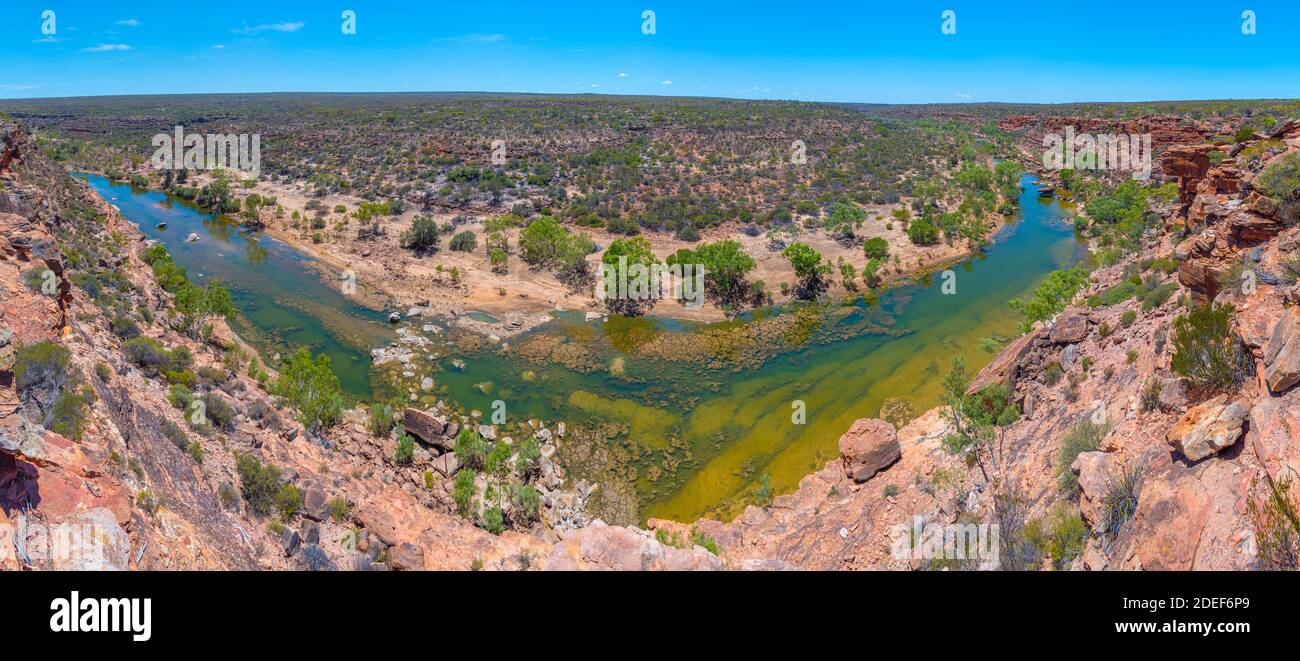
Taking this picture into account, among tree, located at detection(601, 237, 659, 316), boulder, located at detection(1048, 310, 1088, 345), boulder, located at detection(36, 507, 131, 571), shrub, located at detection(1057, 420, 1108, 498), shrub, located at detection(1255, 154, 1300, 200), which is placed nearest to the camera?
boulder, located at detection(36, 507, 131, 571)

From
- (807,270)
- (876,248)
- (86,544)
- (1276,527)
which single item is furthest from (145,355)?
(876,248)

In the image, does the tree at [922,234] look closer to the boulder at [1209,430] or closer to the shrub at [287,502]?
the boulder at [1209,430]

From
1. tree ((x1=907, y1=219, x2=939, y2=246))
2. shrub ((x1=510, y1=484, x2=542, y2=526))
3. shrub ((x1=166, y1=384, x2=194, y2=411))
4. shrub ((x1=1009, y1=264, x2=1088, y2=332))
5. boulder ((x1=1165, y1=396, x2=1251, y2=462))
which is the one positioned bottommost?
shrub ((x1=510, y1=484, x2=542, y2=526))

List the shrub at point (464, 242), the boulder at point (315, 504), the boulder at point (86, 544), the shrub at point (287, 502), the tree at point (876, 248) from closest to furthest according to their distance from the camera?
the boulder at point (86, 544) < the shrub at point (287, 502) < the boulder at point (315, 504) < the tree at point (876, 248) < the shrub at point (464, 242)

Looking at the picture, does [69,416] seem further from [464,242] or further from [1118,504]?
[464,242]

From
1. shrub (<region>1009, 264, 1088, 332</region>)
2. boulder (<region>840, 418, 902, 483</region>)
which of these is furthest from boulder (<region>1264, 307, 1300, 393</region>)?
shrub (<region>1009, 264, 1088, 332</region>)

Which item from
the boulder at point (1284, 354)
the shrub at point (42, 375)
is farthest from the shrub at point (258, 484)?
the boulder at point (1284, 354)

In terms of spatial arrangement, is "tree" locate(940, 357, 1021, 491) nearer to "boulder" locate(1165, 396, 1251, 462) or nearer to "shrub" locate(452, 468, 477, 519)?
"boulder" locate(1165, 396, 1251, 462)
